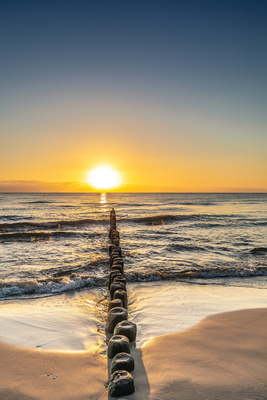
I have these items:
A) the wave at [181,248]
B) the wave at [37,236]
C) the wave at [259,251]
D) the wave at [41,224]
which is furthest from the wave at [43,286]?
the wave at [41,224]

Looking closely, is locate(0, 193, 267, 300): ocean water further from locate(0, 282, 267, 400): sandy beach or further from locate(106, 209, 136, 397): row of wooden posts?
locate(106, 209, 136, 397): row of wooden posts

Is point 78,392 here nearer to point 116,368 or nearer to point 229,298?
point 116,368

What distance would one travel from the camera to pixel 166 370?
10.6 feet

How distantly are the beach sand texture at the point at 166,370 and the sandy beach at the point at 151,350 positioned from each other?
1 cm

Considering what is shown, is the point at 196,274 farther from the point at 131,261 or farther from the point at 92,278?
the point at 92,278

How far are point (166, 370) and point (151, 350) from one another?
0.58m

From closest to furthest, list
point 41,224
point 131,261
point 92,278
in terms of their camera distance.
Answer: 1. point 92,278
2. point 131,261
3. point 41,224

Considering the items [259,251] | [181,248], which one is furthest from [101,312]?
[259,251]

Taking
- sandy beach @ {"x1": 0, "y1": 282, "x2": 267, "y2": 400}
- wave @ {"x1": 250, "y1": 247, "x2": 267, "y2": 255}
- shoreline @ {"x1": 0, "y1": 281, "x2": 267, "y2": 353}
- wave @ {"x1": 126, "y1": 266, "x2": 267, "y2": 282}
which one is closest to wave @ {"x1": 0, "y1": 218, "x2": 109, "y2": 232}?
wave @ {"x1": 250, "y1": 247, "x2": 267, "y2": 255}

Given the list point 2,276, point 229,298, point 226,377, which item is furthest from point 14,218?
point 226,377

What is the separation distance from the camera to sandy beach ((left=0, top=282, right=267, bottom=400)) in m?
2.86

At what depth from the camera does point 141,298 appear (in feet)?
21.5

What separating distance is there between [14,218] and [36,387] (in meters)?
28.1

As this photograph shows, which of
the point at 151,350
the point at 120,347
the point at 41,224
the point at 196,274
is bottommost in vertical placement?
the point at 41,224
